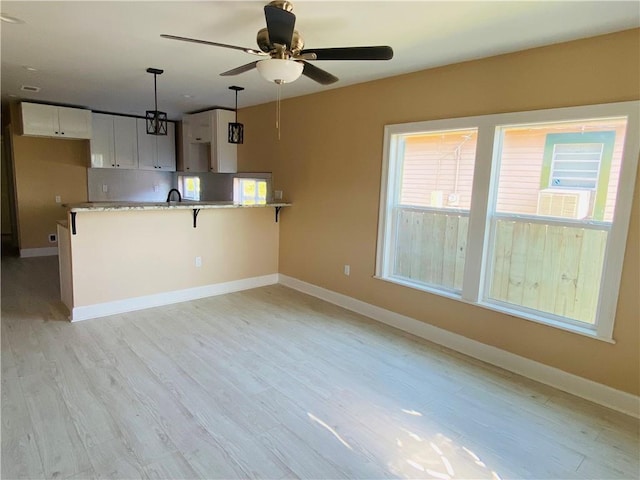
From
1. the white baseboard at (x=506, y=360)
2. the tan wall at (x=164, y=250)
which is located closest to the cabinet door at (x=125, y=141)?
the tan wall at (x=164, y=250)

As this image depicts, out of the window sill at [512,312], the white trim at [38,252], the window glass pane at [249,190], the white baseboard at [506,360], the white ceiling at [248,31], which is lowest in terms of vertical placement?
the white baseboard at [506,360]

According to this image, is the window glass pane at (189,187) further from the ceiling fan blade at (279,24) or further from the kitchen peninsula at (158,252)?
the ceiling fan blade at (279,24)

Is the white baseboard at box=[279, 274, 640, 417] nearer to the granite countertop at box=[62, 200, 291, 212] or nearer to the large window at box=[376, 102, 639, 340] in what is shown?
the large window at box=[376, 102, 639, 340]

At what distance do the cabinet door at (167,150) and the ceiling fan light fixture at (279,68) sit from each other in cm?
546

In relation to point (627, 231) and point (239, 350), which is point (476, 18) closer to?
point (627, 231)

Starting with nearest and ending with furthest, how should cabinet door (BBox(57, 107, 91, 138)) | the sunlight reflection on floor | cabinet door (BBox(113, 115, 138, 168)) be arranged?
the sunlight reflection on floor < cabinet door (BBox(57, 107, 91, 138)) < cabinet door (BBox(113, 115, 138, 168))

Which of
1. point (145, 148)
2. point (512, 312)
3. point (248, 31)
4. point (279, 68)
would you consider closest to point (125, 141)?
point (145, 148)

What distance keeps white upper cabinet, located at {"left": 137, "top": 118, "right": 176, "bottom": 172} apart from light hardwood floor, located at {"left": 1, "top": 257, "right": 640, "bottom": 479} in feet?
12.7

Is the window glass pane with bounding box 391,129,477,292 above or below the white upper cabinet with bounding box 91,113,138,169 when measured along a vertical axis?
below

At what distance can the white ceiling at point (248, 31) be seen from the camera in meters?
2.21

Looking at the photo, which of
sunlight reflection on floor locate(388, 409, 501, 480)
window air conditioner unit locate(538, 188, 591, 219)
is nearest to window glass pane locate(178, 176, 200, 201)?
window air conditioner unit locate(538, 188, 591, 219)

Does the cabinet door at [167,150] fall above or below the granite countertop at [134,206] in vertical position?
above

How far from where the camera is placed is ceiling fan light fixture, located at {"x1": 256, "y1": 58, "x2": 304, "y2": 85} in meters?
2.13

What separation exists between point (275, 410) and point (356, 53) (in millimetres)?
2194
